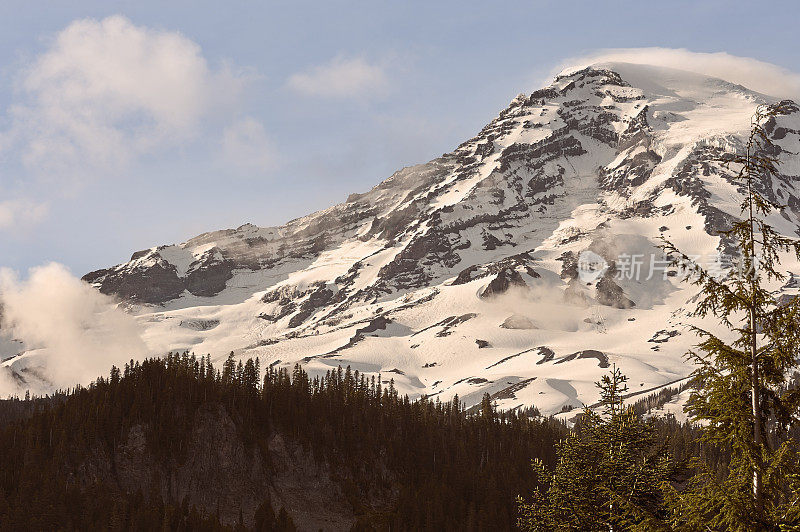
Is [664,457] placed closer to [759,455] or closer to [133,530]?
[759,455]

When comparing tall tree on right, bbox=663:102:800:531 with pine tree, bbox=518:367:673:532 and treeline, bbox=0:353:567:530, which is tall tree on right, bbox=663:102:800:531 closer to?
pine tree, bbox=518:367:673:532

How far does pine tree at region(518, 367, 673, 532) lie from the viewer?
1152 inches

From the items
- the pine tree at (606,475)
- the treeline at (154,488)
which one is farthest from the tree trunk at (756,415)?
the treeline at (154,488)

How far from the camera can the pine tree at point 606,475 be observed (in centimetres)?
2927

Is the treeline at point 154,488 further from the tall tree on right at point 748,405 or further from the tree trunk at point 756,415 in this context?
the tree trunk at point 756,415

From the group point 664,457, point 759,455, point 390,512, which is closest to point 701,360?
point 759,455

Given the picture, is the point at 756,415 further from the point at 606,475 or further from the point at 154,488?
the point at 154,488

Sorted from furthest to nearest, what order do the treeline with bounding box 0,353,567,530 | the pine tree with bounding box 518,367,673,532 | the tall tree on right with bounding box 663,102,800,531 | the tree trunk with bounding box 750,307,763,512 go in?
the treeline with bounding box 0,353,567,530, the pine tree with bounding box 518,367,673,532, the tree trunk with bounding box 750,307,763,512, the tall tree on right with bounding box 663,102,800,531

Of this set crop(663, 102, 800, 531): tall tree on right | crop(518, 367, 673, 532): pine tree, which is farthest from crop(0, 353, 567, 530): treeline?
crop(663, 102, 800, 531): tall tree on right

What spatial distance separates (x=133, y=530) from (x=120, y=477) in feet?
136

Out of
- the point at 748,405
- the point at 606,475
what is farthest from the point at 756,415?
the point at 606,475

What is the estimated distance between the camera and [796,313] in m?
22.1

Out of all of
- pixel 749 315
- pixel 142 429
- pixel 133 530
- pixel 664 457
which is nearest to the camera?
pixel 749 315

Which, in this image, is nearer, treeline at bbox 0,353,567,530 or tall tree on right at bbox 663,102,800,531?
tall tree on right at bbox 663,102,800,531
